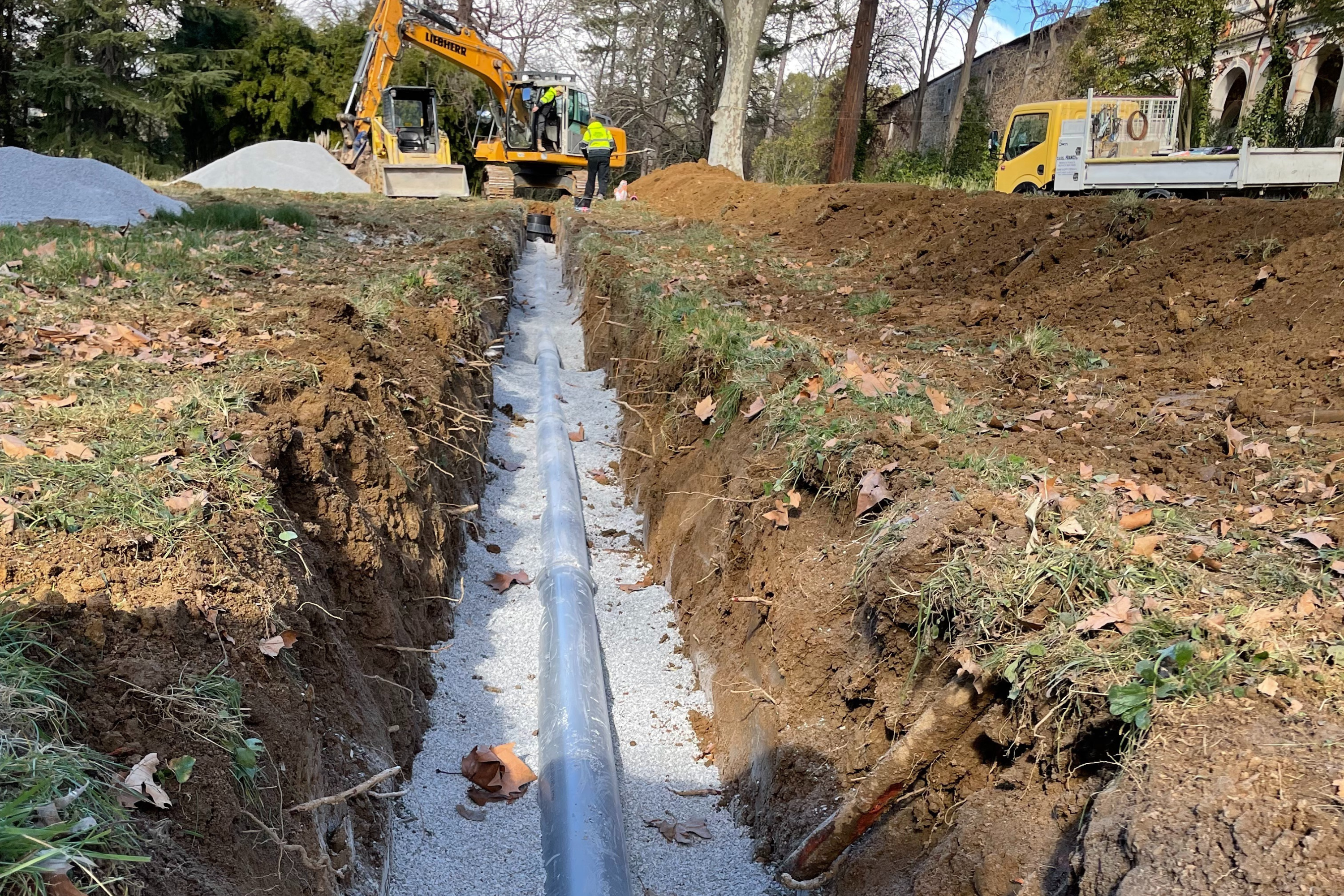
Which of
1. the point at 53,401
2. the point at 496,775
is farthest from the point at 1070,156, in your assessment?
the point at 53,401

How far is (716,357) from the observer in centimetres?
545

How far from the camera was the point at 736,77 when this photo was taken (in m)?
19.3

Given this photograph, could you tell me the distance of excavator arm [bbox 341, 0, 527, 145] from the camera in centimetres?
1644

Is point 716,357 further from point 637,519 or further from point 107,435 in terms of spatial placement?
point 107,435

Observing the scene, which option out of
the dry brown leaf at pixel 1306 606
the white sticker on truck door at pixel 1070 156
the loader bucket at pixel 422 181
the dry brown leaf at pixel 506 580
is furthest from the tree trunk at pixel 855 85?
the dry brown leaf at pixel 1306 606

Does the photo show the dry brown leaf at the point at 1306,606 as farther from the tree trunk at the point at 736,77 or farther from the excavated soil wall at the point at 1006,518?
the tree trunk at the point at 736,77

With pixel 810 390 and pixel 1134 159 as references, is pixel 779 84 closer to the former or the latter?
pixel 1134 159

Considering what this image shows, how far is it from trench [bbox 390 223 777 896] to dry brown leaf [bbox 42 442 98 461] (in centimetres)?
162

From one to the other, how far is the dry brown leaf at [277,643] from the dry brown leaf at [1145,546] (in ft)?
8.49

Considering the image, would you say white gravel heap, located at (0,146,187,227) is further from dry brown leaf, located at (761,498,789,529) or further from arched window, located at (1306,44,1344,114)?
arched window, located at (1306,44,1344,114)

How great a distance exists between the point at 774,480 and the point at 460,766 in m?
1.81

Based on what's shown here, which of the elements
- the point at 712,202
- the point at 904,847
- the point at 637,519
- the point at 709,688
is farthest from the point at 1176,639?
the point at 712,202

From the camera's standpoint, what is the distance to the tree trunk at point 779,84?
30.2 m

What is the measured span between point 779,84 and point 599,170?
2045 cm
